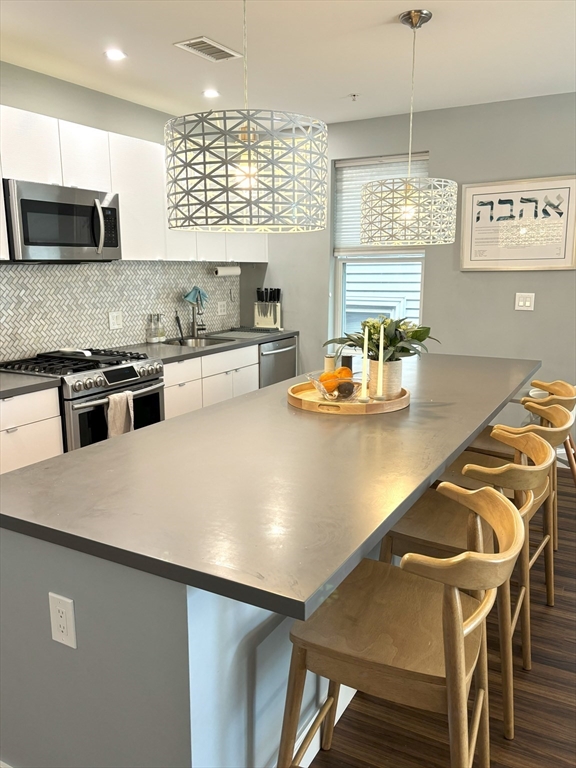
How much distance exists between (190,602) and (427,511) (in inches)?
41.6

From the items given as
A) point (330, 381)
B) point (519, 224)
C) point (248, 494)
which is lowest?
point (248, 494)

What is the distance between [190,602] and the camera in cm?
127

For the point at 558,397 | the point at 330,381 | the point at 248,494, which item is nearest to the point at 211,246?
the point at 330,381

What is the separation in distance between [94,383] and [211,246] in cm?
190

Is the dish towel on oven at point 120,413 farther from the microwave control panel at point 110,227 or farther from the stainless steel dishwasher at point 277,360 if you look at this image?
the stainless steel dishwasher at point 277,360

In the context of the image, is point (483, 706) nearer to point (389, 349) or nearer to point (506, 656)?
point (506, 656)

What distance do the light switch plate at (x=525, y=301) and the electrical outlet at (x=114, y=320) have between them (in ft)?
9.59

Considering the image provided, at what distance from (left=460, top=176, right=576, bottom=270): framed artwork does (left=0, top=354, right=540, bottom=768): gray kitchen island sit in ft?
9.69

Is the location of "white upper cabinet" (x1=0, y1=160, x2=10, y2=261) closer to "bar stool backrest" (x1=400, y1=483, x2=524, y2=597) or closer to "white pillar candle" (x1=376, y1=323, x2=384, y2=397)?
"white pillar candle" (x1=376, y1=323, x2=384, y2=397)

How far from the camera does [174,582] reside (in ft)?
4.16

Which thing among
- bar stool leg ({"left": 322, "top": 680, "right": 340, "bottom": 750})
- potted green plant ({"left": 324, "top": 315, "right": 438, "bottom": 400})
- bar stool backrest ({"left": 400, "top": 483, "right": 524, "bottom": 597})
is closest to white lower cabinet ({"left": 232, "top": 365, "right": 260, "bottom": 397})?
potted green plant ({"left": 324, "top": 315, "right": 438, "bottom": 400})

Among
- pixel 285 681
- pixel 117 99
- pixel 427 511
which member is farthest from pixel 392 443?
pixel 117 99

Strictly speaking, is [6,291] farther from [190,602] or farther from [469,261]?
[469,261]

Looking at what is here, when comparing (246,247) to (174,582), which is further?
(246,247)
